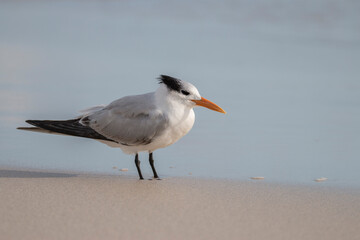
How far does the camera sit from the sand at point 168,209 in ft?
10.4

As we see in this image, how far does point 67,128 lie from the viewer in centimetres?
511

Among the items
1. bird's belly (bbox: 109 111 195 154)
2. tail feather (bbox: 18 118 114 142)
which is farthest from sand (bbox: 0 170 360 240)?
tail feather (bbox: 18 118 114 142)

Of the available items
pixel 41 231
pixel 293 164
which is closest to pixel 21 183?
pixel 41 231

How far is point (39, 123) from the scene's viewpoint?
16.7 ft

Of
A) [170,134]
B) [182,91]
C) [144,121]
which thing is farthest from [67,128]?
[182,91]

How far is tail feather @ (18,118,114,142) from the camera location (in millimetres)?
5094

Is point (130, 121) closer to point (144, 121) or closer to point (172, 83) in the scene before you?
point (144, 121)

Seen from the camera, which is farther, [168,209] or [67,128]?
[67,128]

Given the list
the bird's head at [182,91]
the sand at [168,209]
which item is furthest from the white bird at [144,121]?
the sand at [168,209]

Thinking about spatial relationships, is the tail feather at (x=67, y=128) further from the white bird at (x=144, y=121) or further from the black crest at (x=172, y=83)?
the black crest at (x=172, y=83)

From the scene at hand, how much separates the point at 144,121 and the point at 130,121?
6.2 inches

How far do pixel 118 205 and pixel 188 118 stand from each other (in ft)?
4.95

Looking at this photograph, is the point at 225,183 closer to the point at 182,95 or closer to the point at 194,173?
the point at 194,173

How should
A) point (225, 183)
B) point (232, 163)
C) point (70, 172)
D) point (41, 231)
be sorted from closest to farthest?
point (41, 231) → point (225, 183) → point (70, 172) → point (232, 163)
